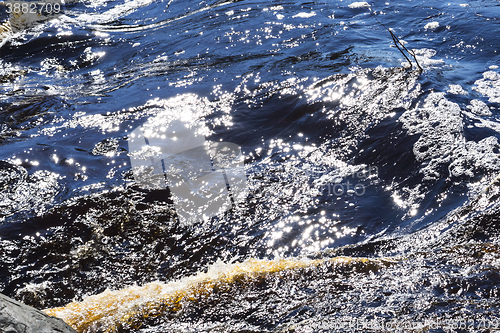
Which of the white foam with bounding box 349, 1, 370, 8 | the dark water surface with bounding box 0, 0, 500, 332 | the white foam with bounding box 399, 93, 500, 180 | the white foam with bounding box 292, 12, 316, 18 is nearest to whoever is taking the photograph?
the dark water surface with bounding box 0, 0, 500, 332

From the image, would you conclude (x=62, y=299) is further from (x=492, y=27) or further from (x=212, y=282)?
(x=492, y=27)

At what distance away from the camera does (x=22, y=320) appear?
1.69m

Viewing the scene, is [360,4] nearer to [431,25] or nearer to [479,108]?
[431,25]

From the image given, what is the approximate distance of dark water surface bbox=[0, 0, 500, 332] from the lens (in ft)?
7.79

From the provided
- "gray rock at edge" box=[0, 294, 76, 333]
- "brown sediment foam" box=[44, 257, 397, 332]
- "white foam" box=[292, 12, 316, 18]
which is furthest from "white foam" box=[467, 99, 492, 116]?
"gray rock at edge" box=[0, 294, 76, 333]

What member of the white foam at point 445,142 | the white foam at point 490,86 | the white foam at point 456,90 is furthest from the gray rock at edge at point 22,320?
the white foam at point 490,86

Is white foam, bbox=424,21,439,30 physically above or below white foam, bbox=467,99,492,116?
above

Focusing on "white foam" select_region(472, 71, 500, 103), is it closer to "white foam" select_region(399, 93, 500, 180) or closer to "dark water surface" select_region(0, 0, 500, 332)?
Answer: "dark water surface" select_region(0, 0, 500, 332)

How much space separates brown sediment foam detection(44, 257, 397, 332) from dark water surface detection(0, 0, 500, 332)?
1cm

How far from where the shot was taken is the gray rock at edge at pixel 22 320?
1.63 metres

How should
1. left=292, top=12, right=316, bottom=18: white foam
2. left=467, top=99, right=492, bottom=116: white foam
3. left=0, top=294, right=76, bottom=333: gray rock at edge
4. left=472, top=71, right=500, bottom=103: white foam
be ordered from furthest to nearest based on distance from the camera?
left=292, top=12, right=316, bottom=18: white foam < left=472, top=71, right=500, bottom=103: white foam < left=467, top=99, right=492, bottom=116: white foam < left=0, top=294, right=76, bottom=333: gray rock at edge

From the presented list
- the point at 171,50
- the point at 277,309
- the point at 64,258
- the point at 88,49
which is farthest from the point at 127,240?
the point at 88,49

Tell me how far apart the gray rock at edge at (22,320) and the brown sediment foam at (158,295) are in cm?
62

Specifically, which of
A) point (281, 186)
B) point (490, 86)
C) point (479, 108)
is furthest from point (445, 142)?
point (281, 186)
